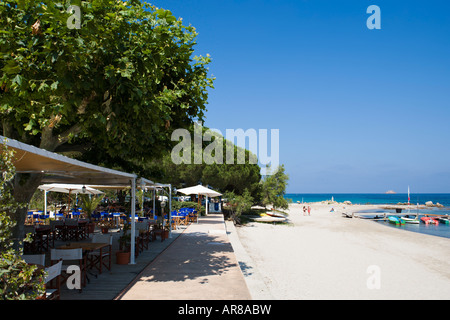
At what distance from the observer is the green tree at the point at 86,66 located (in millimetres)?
5438

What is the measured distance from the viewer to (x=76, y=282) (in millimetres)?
5941

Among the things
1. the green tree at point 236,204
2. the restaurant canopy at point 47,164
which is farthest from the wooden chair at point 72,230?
the green tree at point 236,204

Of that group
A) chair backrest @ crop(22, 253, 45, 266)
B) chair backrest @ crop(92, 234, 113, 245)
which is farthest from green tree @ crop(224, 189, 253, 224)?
chair backrest @ crop(22, 253, 45, 266)

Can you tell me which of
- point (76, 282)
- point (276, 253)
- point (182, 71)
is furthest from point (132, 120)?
point (276, 253)

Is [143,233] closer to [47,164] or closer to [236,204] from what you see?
[47,164]

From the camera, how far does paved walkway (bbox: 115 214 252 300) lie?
18.9 ft

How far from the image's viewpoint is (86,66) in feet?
19.5

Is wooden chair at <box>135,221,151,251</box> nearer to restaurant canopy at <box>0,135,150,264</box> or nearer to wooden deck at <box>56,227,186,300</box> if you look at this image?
wooden deck at <box>56,227,186,300</box>

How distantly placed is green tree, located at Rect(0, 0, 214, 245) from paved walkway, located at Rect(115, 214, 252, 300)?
3.12 metres

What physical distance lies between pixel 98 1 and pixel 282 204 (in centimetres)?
3074

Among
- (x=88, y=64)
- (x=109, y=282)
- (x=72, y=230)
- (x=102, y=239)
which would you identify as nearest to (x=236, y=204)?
(x=72, y=230)

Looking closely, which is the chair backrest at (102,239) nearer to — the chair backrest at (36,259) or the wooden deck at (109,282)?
the wooden deck at (109,282)

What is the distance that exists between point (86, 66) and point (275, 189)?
3068cm

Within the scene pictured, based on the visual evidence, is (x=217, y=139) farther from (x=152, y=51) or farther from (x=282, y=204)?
(x=152, y=51)
